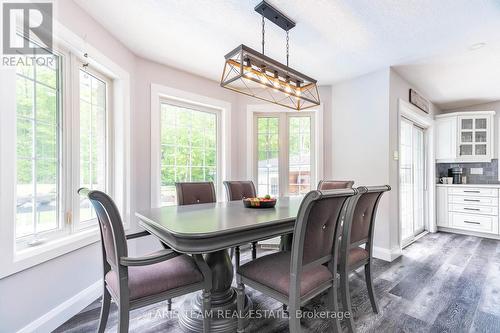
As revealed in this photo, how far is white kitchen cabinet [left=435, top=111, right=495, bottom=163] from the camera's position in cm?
426

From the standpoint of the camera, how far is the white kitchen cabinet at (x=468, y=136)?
426 centimetres

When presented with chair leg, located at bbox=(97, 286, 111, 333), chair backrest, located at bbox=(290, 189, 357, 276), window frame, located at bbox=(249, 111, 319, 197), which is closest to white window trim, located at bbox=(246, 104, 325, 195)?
window frame, located at bbox=(249, 111, 319, 197)

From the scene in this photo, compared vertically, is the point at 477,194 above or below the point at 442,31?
below

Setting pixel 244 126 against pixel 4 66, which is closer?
pixel 4 66

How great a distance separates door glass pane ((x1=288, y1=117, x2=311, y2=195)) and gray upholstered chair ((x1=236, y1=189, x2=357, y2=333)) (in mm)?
2246

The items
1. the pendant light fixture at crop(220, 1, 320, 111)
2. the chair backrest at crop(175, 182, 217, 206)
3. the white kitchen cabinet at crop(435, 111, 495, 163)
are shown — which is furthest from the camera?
the white kitchen cabinet at crop(435, 111, 495, 163)

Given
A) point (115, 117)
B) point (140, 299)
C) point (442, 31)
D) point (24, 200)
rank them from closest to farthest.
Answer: point (140, 299), point (24, 200), point (442, 31), point (115, 117)

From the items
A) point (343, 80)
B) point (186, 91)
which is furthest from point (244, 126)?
point (343, 80)

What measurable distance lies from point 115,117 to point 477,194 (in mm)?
5542

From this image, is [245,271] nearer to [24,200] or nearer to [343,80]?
[24,200]

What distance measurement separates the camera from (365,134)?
3.23 metres

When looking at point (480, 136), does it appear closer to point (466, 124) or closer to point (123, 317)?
point (466, 124)

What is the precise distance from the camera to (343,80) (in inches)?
136

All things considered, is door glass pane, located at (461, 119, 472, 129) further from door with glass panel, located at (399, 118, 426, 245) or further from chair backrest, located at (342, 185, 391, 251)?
chair backrest, located at (342, 185, 391, 251)
